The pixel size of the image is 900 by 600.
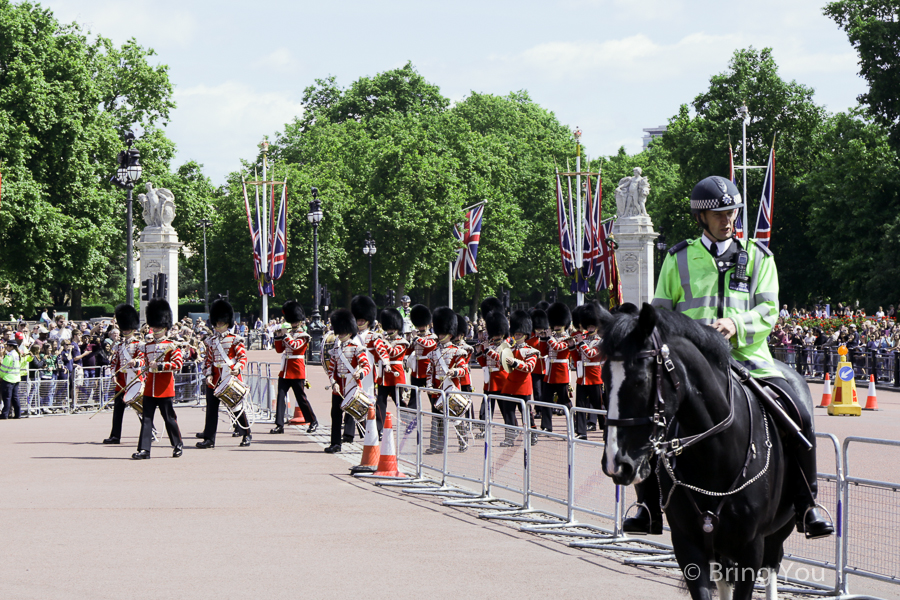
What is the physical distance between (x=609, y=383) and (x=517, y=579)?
124 inches

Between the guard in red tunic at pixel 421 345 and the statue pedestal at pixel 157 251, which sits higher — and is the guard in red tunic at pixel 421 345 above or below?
below

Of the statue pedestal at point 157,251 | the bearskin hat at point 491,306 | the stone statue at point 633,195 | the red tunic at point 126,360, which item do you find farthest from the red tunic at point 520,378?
the statue pedestal at point 157,251

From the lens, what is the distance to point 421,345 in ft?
49.9

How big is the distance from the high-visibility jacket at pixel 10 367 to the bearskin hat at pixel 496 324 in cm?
992

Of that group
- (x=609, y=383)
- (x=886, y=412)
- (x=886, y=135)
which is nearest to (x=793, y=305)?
(x=886, y=135)

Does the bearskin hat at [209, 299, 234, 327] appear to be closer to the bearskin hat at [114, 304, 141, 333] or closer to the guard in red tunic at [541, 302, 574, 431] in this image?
the bearskin hat at [114, 304, 141, 333]

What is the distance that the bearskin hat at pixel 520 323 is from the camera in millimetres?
15953

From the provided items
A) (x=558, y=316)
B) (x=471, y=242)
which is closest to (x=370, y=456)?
(x=558, y=316)

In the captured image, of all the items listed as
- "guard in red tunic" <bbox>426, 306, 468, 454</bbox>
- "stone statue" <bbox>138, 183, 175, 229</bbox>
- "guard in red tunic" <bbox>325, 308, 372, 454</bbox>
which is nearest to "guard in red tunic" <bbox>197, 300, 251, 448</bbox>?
"guard in red tunic" <bbox>325, 308, 372, 454</bbox>

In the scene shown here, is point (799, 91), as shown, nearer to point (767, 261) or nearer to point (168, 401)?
point (168, 401)

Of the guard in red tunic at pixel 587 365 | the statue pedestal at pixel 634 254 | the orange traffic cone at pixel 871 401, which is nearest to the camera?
the guard in red tunic at pixel 587 365

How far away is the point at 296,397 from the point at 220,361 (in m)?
2.38

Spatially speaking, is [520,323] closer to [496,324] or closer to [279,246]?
[496,324]

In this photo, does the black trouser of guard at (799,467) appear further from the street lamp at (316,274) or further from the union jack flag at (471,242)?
the union jack flag at (471,242)
